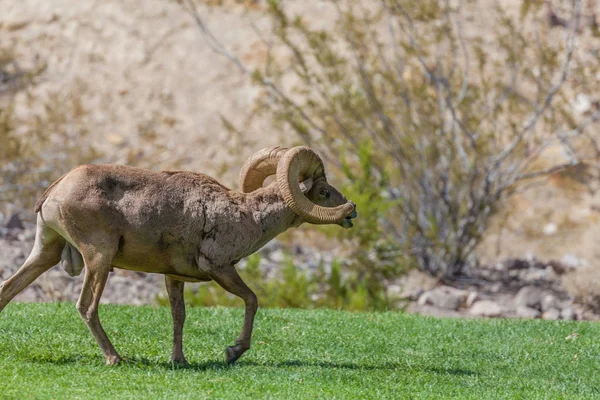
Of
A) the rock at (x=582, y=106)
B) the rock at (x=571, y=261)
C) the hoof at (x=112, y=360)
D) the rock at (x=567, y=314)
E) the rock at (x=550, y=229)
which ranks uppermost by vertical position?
the rock at (x=582, y=106)

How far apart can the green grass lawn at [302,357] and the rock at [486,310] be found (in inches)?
194

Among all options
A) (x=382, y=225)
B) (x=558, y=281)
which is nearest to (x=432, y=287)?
(x=382, y=225)

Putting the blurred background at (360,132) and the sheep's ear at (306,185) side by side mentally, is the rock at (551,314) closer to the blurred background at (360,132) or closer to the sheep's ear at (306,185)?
the blurred background at (360,132)

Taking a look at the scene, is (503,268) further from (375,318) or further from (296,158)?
(296,158)

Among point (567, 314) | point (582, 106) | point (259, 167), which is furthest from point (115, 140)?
point (259, 167)

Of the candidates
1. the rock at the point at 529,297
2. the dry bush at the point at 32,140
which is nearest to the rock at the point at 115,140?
the dry bush at the point at 32,140

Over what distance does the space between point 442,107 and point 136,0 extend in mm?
15983

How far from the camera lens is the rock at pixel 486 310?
1744 centimetres

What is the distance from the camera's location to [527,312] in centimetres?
1766

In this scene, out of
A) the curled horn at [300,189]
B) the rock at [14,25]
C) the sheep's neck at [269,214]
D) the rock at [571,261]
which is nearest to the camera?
the curled horn at [300,189]

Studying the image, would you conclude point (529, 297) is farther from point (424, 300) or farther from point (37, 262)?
point (37, 262)

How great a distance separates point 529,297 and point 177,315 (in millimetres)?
11226

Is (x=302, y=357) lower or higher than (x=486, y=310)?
lower

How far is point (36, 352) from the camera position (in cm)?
880
